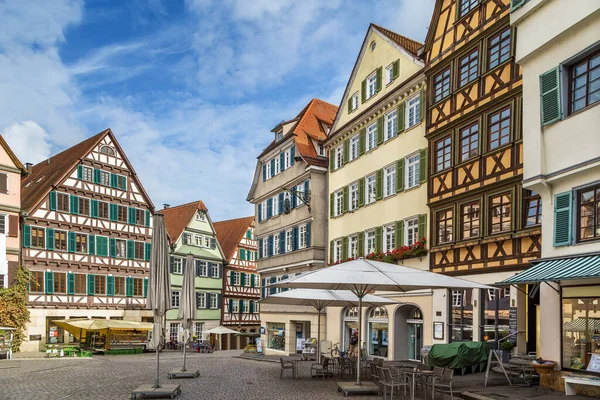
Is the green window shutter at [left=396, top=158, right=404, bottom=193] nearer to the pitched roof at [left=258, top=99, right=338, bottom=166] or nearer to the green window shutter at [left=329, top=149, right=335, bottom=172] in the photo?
the green window shutter at [left=329, top=149, right=335, bottom=172]

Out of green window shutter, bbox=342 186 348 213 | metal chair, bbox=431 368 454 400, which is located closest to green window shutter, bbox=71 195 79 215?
green window shutter, bbox=342 186 348 213

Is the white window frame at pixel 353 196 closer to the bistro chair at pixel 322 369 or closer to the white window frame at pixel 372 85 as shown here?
the white window frame at pixel 372 85

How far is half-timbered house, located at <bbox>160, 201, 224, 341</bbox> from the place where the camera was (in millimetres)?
49656

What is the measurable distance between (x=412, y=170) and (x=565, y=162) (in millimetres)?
10395

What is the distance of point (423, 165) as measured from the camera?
22938mm

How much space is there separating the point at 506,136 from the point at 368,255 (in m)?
9.68

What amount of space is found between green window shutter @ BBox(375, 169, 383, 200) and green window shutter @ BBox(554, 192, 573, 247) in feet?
39.9

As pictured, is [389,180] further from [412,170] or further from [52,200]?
[52,200]

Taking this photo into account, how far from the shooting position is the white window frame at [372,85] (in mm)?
27456

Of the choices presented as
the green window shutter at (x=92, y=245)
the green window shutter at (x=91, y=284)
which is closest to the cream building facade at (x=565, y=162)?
the green window shutter at (x=92, y=245)

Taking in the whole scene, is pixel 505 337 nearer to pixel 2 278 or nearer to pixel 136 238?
pixel 2 278

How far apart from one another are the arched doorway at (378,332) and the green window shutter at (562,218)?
12535 millimetres

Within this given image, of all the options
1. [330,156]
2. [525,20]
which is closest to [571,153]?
[525,20]

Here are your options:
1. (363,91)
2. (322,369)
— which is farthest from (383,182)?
(322,369)
